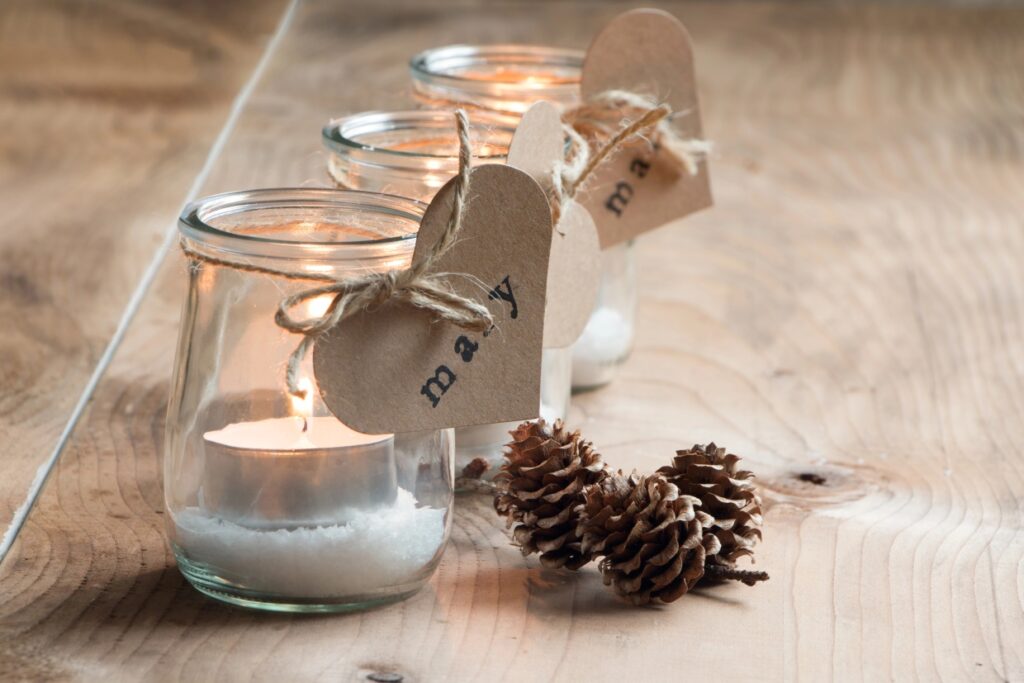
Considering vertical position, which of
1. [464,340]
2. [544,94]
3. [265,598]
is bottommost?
[265,598]

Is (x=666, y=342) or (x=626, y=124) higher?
(x=626, y=124)

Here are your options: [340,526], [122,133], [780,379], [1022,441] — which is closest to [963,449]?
[1022,441]

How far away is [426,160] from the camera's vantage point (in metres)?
0.70

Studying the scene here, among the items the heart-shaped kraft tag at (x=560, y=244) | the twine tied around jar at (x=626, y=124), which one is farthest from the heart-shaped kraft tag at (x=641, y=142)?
the heart-shaped kraft tag at (x=560, y=244)

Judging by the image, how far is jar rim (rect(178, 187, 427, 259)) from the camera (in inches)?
21.9

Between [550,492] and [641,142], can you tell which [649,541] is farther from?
[641,142]

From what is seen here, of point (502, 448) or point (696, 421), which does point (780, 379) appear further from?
point (502, 448)

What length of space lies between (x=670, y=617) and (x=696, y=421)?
282mm

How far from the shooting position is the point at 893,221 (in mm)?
1366

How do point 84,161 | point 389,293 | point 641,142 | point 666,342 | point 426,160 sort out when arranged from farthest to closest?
point 84,161 < point 666,342 < point 641,142 < point 426,160 < point 389,293

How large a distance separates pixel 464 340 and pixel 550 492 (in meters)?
0.10

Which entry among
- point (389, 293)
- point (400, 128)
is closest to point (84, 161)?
point (400, 128)

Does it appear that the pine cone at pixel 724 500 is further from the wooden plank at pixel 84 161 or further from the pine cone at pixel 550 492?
the wooden plank at pixel 84 161

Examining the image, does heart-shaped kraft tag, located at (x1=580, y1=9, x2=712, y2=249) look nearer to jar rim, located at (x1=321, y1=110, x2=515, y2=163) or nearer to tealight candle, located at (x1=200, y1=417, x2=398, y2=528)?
jar rim, located at (x1=321, y1=110, x2=515, y2=163)
